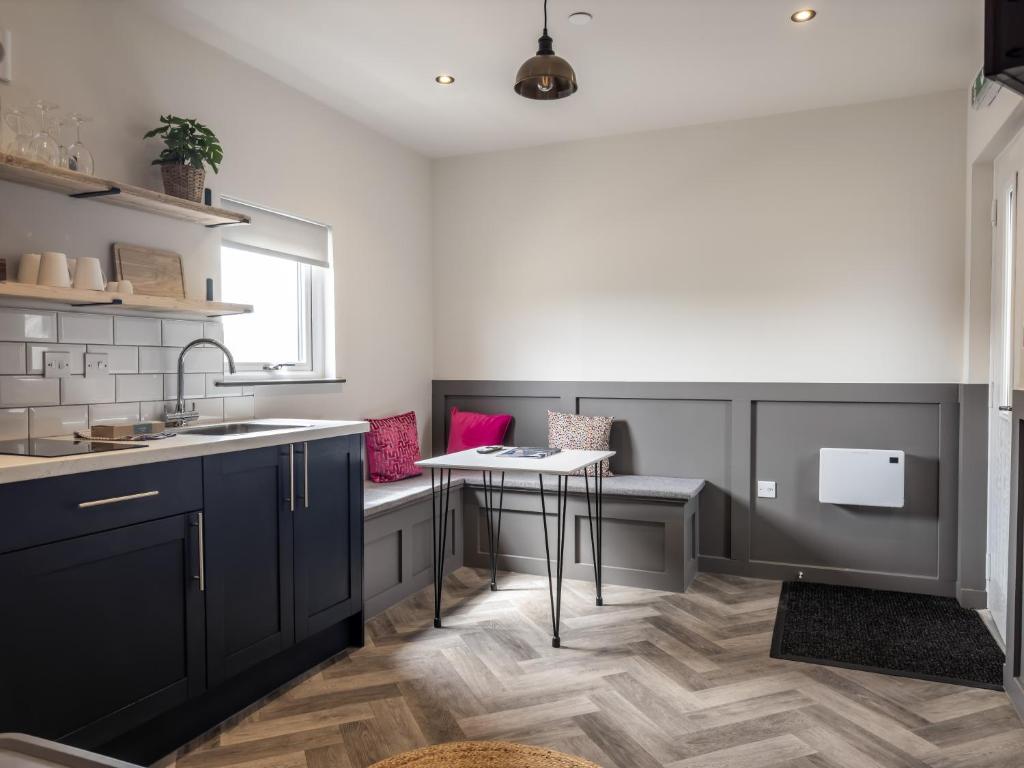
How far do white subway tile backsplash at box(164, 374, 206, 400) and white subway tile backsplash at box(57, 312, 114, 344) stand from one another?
30 cm

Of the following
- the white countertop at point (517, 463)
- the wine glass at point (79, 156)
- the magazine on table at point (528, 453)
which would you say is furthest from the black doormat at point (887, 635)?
the wine glass at point (79, 156)

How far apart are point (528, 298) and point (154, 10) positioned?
2.60 m

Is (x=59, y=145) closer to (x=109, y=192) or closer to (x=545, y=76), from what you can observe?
(x=109, y=192)

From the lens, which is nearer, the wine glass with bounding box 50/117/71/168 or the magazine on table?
the wine glass with bounding box 50/117/71/168

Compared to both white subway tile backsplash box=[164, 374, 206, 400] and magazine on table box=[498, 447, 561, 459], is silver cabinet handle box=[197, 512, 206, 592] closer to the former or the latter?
white subway tile backsplash box=[164, 374, 206, 400]

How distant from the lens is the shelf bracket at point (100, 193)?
2.47 meters

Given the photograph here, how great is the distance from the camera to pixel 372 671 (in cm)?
288

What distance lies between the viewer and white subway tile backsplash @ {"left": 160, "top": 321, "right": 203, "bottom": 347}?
290cm

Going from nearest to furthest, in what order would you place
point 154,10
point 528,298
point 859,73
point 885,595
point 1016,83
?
point 1016,83 → point 154,10 → point 859,73 → point 885,595 → point 528,298

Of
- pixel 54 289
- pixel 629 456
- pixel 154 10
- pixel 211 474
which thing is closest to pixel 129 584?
pixel 211 474

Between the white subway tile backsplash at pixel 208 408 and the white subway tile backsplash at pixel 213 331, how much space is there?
27 cm

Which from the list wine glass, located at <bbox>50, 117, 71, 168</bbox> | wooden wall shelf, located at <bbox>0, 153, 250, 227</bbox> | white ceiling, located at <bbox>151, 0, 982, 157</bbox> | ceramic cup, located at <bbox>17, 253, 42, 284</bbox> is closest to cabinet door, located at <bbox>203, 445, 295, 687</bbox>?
ceramic cup, located at <bbox>17, 253, 42, 284</bbox>

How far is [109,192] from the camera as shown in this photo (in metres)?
2.49

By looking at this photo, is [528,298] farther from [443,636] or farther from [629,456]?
[443,636]
